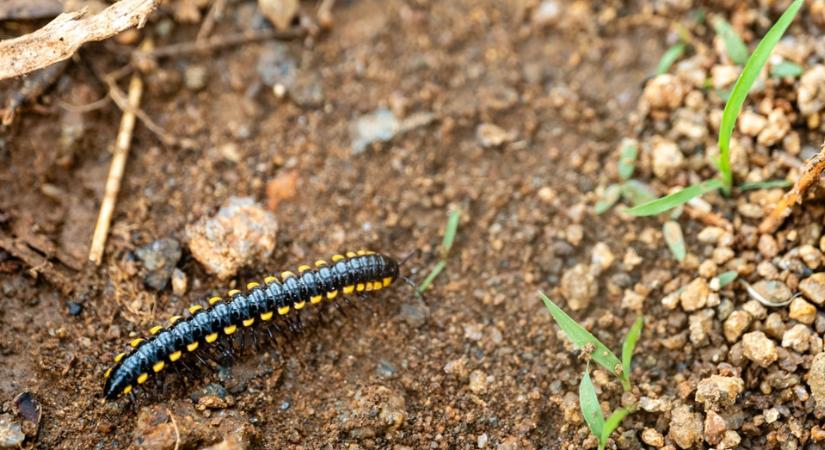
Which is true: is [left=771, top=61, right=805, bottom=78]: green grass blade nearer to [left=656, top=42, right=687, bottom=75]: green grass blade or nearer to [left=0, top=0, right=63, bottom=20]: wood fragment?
[left=656, top=42, right=687, bottom=75]: green grass blade

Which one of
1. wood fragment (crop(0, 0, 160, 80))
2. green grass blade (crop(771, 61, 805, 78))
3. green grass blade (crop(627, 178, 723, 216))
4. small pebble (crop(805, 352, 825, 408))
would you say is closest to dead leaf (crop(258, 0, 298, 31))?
wood fragment (crop(0, 0, 160, 80))

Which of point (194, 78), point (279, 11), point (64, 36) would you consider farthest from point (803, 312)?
point (64, 36)

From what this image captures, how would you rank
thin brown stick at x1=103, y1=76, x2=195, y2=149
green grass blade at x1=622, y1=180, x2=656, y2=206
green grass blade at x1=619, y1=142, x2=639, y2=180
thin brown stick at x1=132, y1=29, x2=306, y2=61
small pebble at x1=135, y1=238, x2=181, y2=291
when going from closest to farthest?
small pebble at x1=135, y1=238, x2=181, y2=291, green grass blade at x1=622, y1=180, x2=656, y2=206, green grass blade at x1=619, y1=142, x2=639, y2=180, thin brown stick at x1=103, y1=76, x2=195, y2=149, thin brown stick at x1=132, y1=29, x2=306, y2=61

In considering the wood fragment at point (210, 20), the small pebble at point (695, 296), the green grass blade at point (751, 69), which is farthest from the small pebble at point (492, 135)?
the wood fragment at point (210, 20)

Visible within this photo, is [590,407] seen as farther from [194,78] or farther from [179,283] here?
[194,78]

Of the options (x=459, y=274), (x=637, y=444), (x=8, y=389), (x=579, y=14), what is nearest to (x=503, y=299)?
(x=459, y=274)

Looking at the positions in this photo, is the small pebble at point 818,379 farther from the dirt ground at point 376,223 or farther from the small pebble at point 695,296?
the small pebble at point 695,296
